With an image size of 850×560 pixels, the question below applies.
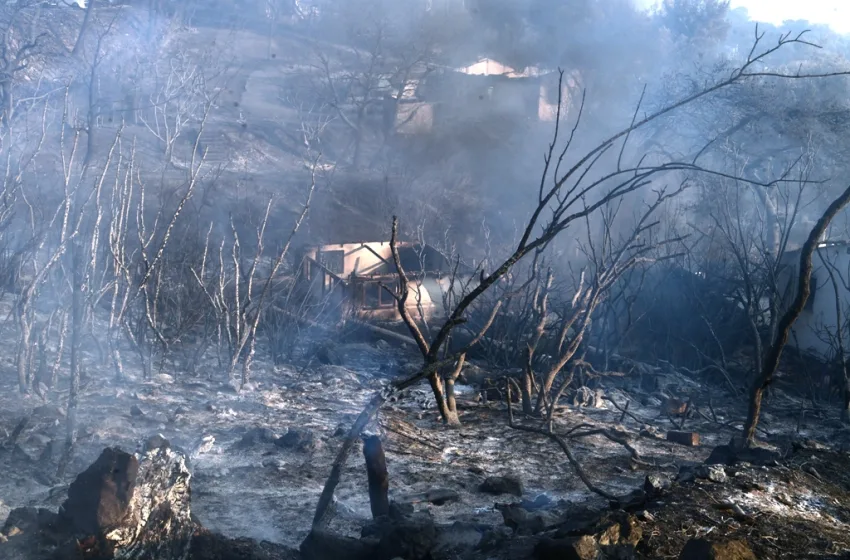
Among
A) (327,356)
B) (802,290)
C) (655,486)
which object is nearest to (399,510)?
(655,486)

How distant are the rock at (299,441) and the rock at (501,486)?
139 centimetres

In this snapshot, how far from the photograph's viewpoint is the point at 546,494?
16.1 ft

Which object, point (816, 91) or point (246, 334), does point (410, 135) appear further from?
point (246, 334)

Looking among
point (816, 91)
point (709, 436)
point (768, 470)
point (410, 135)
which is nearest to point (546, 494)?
point (768, 470)

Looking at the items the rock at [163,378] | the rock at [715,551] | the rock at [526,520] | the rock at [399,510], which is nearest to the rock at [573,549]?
the rock at [715,551]

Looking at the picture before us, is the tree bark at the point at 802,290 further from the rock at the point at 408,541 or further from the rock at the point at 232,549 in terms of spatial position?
the rock at the point at 232,549

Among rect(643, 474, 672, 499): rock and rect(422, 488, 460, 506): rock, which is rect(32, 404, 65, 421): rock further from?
rect(643, 474, 672, 499): rock

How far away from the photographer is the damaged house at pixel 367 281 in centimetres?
1007

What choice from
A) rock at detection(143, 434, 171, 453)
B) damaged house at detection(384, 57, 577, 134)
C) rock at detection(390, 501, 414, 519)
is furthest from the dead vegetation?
damaged house at detection(384, 57, 577, 134)

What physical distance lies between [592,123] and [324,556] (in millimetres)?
25149

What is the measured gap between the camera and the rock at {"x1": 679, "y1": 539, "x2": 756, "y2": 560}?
8.99 feet

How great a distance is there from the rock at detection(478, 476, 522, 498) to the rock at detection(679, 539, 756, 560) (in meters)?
2.02

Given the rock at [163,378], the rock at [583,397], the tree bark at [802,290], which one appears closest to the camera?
the tree bark at [802,290]

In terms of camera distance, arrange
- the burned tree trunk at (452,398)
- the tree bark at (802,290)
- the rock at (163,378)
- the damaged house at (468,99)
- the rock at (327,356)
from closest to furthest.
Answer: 1. the tree bark at (802,290)
2. the burned tree trunk at (452,398)
3. the rock at (163,378)
4. the rock at (327,356)
5. the damaged house at (468,99)
